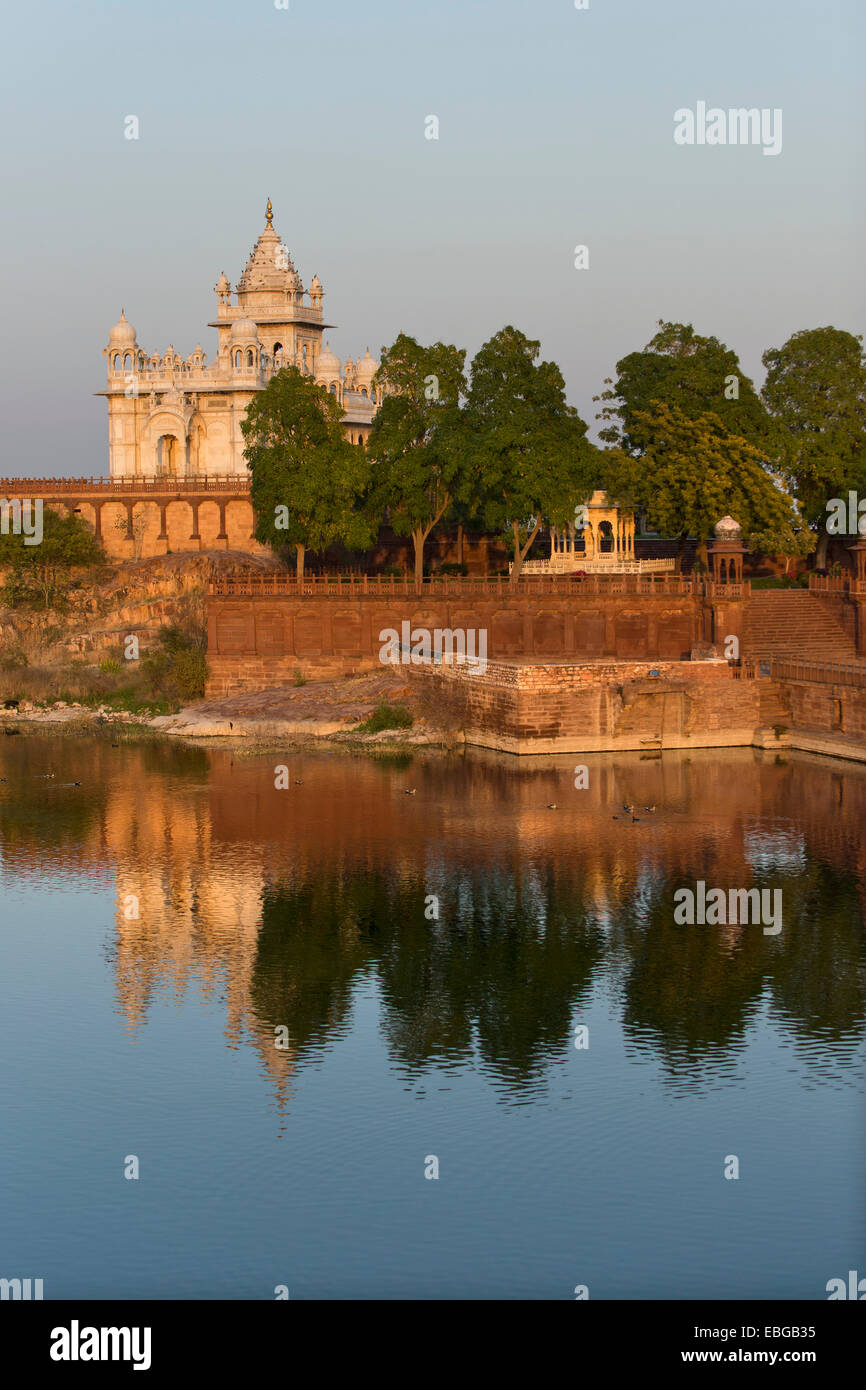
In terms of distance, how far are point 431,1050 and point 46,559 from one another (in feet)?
179

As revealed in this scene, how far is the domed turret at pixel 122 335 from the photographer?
96438 mm

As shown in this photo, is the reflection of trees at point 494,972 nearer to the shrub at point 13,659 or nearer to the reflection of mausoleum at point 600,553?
the reflection of mausoleum at point 600,553

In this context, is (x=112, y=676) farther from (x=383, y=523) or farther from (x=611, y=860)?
(x=611, y=860)

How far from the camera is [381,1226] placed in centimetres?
2514

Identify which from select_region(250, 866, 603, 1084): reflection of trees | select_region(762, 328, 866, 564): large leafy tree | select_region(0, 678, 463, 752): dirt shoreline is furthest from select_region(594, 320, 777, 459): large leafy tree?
select_region(250, 866, 603, 1084): reflection of trees

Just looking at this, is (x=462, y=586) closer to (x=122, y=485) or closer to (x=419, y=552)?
(x=419, y=552)

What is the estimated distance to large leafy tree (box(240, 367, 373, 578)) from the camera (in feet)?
241

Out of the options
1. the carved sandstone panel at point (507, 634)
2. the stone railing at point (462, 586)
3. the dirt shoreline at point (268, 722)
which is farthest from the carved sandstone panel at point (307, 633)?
the carved sandstone panel at point (507, 634)

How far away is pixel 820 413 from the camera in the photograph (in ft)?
264

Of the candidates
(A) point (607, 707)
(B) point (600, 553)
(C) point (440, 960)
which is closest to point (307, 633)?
(B) point (600, 553)

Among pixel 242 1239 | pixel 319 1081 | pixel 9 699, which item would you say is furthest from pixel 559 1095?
pixel 9 699

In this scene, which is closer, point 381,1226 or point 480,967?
point 381,1226

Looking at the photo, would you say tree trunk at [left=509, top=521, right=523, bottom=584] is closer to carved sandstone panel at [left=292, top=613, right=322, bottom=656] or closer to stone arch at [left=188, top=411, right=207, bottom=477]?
carved sandstone panel at [left=292, top=613, right=322, bottom=656]
